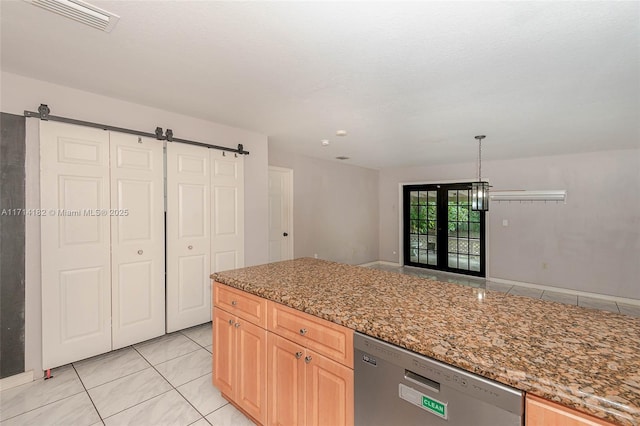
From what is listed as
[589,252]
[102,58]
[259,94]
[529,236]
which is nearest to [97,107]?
[102,58]

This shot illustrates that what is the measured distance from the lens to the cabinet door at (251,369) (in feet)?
5.54

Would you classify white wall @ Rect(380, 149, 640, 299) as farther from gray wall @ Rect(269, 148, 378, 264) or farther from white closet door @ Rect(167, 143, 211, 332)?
white closet door @ Rect(167, 143, 211, 332)

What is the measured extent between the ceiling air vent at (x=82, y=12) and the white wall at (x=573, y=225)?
6.23 meters

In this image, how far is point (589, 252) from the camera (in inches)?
193

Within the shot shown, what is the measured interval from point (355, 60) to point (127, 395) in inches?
117

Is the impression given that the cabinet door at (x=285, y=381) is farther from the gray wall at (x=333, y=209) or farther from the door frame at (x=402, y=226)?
the door frame at (x=402, y=226)

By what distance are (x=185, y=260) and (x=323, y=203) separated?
319cm

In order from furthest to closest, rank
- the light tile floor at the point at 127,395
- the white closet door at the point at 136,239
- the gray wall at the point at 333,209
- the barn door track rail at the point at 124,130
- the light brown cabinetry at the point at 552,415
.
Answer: the gray wall at the point at 333,209 < the white closet door at the point at 136,239 < the barn door track rail at the point at 124,130 < the light tile floor at the point at 127,395 < the light brown cabinetry at the point at 552,415

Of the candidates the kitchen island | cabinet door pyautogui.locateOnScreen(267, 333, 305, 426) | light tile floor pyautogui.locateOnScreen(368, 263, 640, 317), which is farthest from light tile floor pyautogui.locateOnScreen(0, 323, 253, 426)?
light tile floor pyautogui.locateOnScreen(368, 263, 640, 317)

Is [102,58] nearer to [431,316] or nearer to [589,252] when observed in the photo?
[431,316]

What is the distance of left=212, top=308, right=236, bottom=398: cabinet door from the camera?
192 cm

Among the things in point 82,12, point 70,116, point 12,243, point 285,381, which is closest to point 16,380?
point 12,243

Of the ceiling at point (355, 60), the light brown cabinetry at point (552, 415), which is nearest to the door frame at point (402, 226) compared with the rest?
the ceiling at point (355, 60)

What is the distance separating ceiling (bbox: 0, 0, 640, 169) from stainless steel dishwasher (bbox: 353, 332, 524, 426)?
1659 mm
